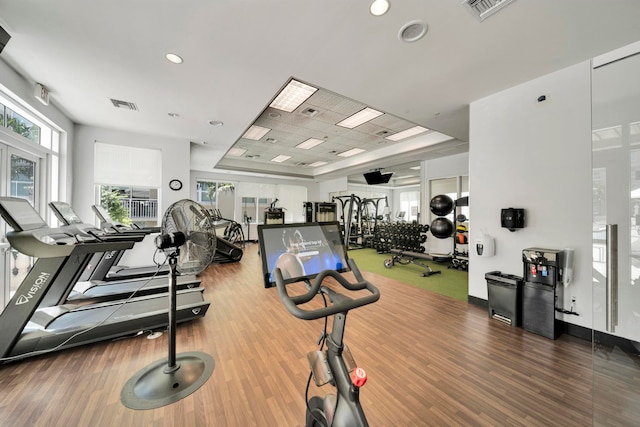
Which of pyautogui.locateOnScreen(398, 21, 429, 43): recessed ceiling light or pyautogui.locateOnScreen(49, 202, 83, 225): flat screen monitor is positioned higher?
pyautogui.locateOnScreen(398, 21, 429, 43): recessed ceiling light

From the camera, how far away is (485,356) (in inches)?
87.1

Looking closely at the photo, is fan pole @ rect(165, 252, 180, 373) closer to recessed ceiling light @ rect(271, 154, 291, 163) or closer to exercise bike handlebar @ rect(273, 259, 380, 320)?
exercise bike handlebar @ rect(273, 259, 380, 320)

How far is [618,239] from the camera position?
5.97 feet

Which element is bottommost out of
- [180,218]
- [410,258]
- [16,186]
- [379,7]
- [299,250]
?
[410,258]

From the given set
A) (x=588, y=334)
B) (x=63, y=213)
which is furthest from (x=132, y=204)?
(x=588, y=334)

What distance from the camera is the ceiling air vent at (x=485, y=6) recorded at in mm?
1893

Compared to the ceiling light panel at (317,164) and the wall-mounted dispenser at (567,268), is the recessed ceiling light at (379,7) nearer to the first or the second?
the wall-mounted dispenser at (567,268)

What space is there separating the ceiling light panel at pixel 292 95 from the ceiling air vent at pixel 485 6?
7.26ft

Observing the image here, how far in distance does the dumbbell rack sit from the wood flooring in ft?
13.5

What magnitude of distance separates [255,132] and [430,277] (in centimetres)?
539

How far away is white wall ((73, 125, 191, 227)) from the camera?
180 inches

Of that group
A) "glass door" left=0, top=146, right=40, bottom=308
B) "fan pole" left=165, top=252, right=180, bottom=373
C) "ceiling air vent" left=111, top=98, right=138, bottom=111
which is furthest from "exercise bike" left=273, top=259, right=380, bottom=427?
"ceiling air vent" left=111, top=98, right=138, bottom=111

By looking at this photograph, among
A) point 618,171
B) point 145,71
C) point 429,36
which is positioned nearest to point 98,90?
point 145,71

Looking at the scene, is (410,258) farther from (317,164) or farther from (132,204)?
(132,204)
